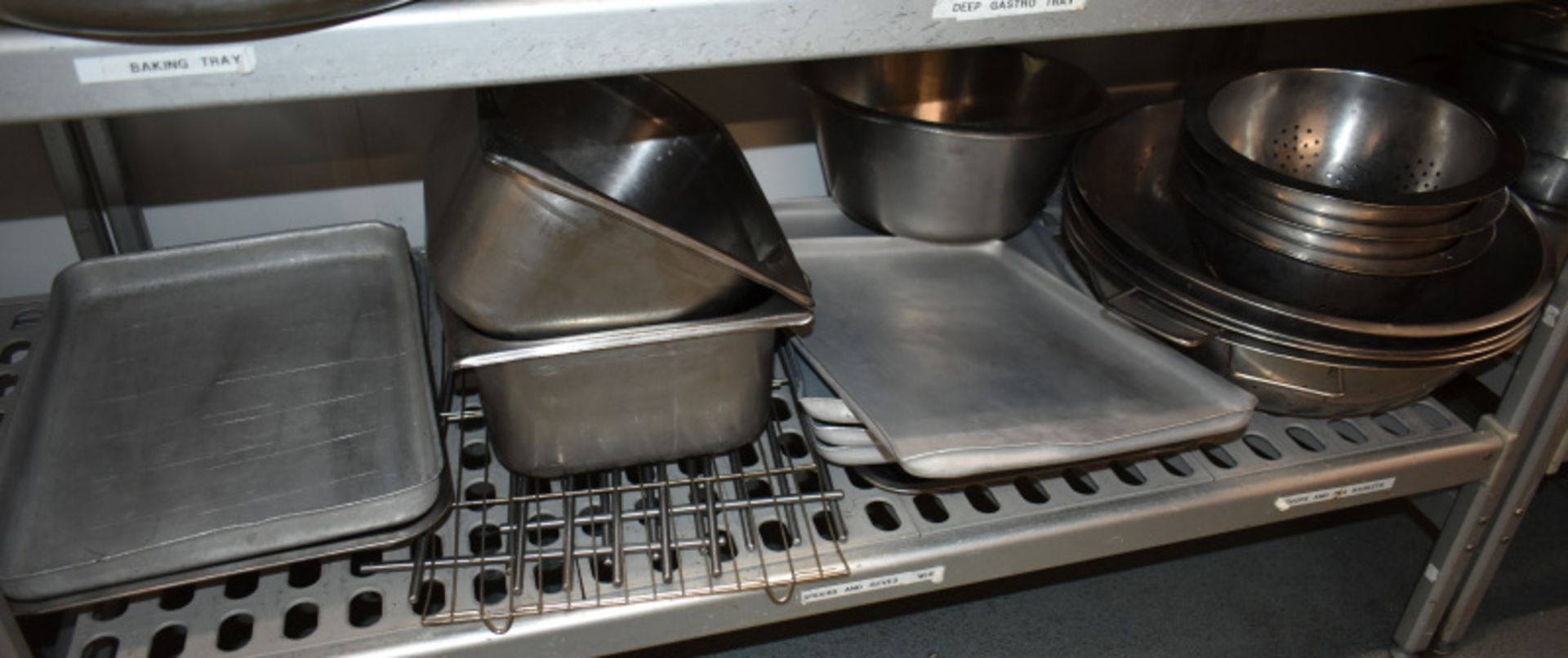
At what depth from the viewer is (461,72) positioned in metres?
0.55

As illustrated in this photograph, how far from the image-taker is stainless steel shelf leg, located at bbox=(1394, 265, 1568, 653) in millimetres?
952

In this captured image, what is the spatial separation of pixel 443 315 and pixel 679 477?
0.80 feet

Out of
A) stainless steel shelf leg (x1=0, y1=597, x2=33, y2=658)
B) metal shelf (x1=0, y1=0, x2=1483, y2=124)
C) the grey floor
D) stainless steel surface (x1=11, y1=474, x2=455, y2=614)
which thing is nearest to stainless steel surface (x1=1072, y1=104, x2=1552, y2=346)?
metal shelf (x1=0, y1=0, x2=1483, y2=124)

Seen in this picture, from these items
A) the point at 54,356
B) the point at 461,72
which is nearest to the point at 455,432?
the point at 54,356

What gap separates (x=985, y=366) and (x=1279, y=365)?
0.78 feet

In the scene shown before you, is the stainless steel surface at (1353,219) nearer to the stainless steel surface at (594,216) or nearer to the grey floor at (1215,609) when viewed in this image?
the stainless steel surface at (594,216)

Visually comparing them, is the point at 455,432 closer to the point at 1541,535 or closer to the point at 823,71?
the point at 823,71

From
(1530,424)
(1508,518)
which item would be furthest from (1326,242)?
(1508,518)

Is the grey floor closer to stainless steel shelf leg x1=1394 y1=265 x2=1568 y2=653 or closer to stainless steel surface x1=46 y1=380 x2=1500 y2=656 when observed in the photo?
stainless steel shelf leg x1=1394 y1=265 x2=1568 y2=653

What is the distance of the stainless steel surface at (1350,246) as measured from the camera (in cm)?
83

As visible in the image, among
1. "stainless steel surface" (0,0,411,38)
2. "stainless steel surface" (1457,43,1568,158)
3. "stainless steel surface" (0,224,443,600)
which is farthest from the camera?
"stainless steel surface" (1457,43,1568,158)

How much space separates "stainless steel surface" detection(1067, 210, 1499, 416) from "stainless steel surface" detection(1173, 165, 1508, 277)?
0.07m

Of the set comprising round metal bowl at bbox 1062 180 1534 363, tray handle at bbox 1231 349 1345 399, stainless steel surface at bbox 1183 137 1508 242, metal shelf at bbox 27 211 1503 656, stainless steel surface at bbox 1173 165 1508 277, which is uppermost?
stainless steel surface at bbox 1183 137 1508 242

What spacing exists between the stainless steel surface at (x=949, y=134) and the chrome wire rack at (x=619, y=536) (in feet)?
0.91
